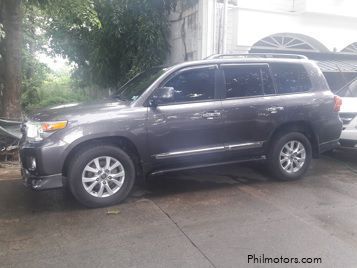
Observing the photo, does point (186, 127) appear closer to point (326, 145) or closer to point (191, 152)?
point (191, 152)

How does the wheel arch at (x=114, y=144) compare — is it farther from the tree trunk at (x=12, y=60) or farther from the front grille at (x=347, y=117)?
the front grille at (x=347, y=117)

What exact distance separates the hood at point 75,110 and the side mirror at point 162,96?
1.17ft

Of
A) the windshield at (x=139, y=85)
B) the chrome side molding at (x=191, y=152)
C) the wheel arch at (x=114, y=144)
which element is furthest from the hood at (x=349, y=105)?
the wheel arch at (x=114, y=144)

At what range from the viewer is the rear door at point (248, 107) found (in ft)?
18.5

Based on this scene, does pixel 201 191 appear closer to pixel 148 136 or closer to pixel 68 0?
pixel 148 136

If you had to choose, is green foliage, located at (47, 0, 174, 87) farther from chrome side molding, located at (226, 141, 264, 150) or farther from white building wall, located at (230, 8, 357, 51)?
chrome side molding, located at (226, 141, 264, 150)

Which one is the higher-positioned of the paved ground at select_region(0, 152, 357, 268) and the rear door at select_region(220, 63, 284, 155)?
the rear door at select_region(220, 63, 284, 155)

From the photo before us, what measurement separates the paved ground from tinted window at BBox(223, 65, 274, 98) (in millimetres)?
1400

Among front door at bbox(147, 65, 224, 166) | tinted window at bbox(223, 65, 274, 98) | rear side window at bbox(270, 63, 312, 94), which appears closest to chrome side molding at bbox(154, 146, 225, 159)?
front door at bbox(147, 65, 224, 166)

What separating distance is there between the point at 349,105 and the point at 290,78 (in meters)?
2.38

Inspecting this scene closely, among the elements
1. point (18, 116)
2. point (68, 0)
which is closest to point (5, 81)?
point (18, 116)

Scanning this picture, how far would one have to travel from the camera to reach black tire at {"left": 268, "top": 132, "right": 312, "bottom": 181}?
602 cm

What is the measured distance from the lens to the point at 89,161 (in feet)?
16.0

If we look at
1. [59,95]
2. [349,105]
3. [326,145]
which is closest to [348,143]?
[349,105]
